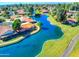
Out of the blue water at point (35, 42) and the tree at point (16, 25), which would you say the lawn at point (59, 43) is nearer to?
the blue water at point (35, 42)

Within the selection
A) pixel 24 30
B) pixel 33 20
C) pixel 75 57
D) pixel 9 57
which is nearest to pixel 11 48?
pixel 9 57

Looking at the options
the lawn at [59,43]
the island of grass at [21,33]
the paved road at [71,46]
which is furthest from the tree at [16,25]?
the paved road at [71,46]

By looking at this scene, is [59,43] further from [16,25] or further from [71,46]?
[16,25]

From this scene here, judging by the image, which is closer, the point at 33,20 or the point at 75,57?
the point at 75,57

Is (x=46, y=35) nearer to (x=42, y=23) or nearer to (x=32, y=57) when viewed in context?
(x=42, y=23)

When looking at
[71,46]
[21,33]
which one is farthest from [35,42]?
[71,46]
